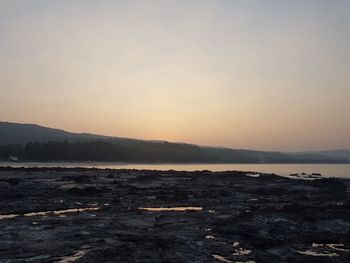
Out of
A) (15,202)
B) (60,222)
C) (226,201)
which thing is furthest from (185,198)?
(60,222)

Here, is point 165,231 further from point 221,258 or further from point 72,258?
point 72,258

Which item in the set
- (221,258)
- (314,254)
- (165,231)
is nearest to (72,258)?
(221,258)

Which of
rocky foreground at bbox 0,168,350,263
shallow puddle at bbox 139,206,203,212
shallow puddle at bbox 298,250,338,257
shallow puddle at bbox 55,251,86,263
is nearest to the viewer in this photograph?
shallow puddle at bbox 55,251,86,263

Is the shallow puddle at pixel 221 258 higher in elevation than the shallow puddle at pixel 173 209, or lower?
lower

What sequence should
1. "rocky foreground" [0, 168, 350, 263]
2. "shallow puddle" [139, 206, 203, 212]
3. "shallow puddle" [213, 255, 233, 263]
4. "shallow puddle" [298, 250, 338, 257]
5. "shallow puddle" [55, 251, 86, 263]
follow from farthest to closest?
"shallow puddle" [139, 206, 203, 212], "shallow puddle" [298, 250, 338, 257], "rocky foreground" [0, 168, 350, 263], "shallow puddle" [213, 255, 233, 263], "shallow puddle" [55, 251, 86, 263]

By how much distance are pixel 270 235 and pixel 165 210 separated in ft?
39.0

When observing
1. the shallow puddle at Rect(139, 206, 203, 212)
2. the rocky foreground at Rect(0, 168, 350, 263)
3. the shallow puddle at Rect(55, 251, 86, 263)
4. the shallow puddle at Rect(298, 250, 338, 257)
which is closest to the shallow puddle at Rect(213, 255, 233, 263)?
the rocky foreground at Rect(0, 168, 350, 263)

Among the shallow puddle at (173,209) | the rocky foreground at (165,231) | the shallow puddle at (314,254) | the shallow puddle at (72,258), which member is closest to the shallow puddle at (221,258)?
the rocky foreground at (165,231)

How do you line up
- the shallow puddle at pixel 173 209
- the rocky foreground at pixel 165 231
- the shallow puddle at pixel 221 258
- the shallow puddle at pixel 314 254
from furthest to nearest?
the shallow puddle at pixel 173 209
the shallow puddle at pixel 314 254
the rocky foreground at pixel 165 231
the shallow puddle at pixel 221 258

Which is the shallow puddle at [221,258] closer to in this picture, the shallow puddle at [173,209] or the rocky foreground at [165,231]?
the rocky foreground at [165,231]

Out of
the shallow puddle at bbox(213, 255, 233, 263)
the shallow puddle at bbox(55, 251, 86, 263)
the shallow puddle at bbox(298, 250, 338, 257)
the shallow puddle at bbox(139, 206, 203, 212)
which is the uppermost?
the shallow puddle at bbox(139, 206, 203, 212)

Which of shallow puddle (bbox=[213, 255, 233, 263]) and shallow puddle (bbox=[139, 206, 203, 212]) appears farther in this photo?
shallow puddle (bbox=[139, 206, 203, 212])

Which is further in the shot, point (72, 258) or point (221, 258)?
point (221, 258)

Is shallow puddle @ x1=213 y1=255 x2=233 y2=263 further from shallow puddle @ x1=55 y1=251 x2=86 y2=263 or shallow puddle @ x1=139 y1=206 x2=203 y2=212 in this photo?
shallow puddle @ x1=139 y1=206 x2=203 y2=212
